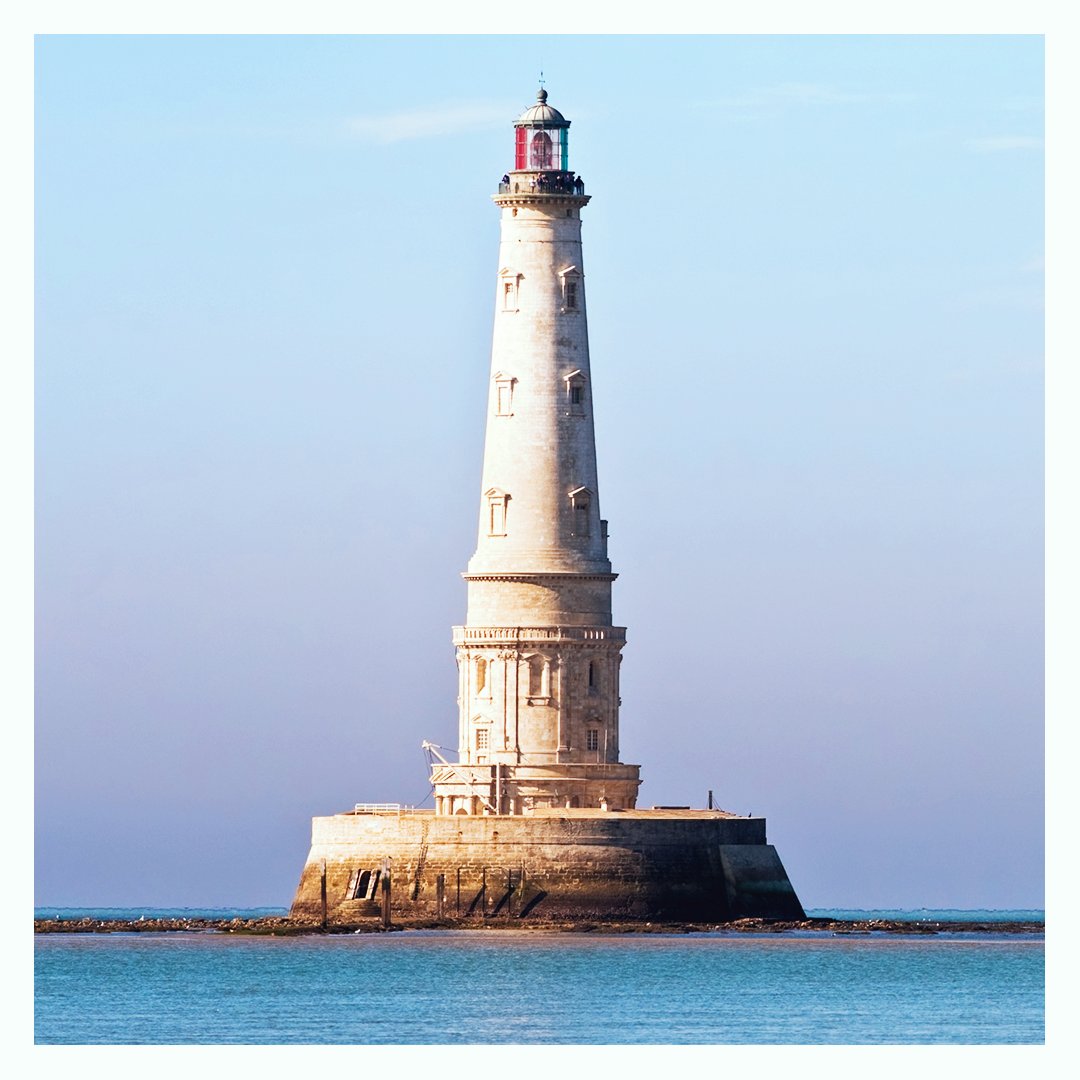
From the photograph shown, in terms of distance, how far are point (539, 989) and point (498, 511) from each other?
20.5 meters

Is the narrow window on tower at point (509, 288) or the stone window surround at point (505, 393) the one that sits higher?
the narrow window on tower at point (509, 288)

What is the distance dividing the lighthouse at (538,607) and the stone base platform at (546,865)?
4.2 inches

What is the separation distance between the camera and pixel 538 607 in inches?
4205

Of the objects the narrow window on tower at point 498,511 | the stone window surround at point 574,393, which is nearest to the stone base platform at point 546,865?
the narrow window on tower at point 498,511

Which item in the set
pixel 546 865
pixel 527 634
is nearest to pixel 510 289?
pixel 527 634

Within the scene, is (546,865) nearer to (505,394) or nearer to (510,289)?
(505,394)

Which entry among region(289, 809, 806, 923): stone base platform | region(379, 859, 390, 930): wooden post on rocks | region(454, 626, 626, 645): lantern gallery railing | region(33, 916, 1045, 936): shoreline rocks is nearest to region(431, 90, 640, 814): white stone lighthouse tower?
region(454, 626, 626, 645): lantern gallery railing

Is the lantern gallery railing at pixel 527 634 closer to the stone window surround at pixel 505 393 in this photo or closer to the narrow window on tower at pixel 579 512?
the narrow window on tower at pixel 579 512

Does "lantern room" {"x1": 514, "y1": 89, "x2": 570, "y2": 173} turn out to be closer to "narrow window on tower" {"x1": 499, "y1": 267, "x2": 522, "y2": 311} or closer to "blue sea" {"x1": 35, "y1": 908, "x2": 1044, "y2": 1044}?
"narrow window on tower" {"x1": 499, "y1": 267, "x2": 522, "y2": 311}

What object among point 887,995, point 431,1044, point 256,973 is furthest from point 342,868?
point 431,1044

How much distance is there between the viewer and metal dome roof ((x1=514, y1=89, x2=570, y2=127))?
354ft

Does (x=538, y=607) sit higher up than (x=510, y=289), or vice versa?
(x=510, y=289)

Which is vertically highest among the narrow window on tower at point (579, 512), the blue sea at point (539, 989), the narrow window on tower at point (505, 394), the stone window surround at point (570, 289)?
the stone window surround at point (570, 289)

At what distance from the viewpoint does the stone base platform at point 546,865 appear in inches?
4067
